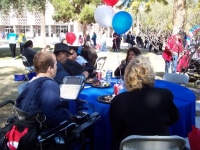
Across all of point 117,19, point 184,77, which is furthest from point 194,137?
point 117,19

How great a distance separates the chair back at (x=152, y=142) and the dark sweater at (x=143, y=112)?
7.4 inches

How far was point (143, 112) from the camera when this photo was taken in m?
1.86

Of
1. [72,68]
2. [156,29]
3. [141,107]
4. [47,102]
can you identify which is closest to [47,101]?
[47,102]

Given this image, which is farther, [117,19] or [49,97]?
[117,19]

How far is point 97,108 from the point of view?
263cm

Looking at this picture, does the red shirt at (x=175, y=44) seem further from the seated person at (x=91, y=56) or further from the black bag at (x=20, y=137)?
the black bag at (x=20, y=137)

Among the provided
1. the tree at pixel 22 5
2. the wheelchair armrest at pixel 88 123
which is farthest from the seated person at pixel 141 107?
the tree at pixel 22 5

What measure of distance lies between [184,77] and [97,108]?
2.39m

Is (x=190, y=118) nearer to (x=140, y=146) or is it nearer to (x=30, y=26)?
(x=140, y=146)

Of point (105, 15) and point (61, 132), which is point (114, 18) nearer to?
point (105, 15)

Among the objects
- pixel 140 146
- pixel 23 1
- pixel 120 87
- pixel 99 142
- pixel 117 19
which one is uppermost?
pixel 23 1

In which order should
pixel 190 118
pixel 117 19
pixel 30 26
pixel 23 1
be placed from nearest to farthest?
pixel 190 118 < pixel 117 19 < pixel 23 1 < pixel 30 26

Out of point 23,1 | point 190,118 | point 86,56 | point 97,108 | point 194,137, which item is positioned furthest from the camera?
point 23,1

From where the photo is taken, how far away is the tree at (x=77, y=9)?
78.0 ft
